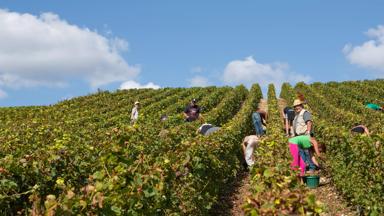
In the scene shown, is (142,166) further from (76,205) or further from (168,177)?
(76,205)

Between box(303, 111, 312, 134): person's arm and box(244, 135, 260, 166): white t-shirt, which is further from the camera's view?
box(244, 135, 260, 166): white t-shirt

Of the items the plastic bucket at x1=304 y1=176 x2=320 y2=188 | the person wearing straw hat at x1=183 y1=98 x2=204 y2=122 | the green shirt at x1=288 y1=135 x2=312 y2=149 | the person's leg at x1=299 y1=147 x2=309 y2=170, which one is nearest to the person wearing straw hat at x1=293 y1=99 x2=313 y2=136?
the green shirt at x1=288 y1=135 x2=312 y2=149

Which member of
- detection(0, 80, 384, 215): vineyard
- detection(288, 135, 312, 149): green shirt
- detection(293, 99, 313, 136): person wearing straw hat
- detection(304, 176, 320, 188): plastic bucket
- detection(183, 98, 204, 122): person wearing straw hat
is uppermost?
detection(183, 98, 204, 122): person wearing straw hat

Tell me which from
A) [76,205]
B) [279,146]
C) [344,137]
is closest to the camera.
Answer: [76,205]

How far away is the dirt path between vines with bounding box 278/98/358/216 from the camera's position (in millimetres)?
9828

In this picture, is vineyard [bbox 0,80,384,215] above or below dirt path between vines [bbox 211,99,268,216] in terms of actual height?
above

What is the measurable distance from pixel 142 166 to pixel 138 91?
138 ft

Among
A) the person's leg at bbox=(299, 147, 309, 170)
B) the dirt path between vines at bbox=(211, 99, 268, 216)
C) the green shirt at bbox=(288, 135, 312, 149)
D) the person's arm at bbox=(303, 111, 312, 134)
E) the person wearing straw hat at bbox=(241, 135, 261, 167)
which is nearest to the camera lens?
the dirt path between vines at bbox=(211, 99, 268, 216)

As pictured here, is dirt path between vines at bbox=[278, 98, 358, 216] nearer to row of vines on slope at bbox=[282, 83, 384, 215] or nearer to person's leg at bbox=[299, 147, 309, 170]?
row of vines on slope at bbox=[282, 83, 384, 215]

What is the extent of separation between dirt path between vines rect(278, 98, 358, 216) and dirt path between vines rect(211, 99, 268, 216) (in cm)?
161

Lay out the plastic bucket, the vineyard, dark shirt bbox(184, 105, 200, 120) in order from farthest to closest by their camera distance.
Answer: dark shirt bbox(184, 105, 200, 120) < the plastic bucket < the vineyard

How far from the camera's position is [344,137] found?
11.0 m

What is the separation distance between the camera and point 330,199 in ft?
35.4

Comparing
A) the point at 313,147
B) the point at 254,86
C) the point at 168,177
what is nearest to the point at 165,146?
the point at 313,147
